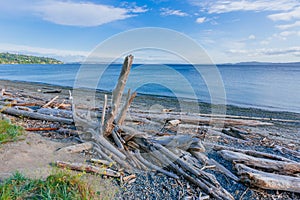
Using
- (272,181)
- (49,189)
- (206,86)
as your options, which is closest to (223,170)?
(272,181)

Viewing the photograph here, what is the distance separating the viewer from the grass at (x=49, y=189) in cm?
317

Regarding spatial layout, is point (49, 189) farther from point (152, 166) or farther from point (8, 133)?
point (8, 133)

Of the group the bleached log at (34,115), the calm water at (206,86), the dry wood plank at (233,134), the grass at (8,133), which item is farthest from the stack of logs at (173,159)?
the calm water at (206,86)

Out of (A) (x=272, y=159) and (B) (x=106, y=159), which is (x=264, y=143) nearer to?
(A) (x=272, y=159)

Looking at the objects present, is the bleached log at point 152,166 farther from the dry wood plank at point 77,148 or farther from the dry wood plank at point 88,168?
the dry wood plank at point 77,148

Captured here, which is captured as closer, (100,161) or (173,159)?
(100,161)

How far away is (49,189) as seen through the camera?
3271 millimetres

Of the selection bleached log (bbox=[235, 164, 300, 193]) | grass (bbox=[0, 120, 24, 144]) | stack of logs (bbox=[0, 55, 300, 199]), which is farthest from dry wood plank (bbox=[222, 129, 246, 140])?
grass (bbox=[0, 120, 24, 144])

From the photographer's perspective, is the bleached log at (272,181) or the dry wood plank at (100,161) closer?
the bleached log at (272,181)

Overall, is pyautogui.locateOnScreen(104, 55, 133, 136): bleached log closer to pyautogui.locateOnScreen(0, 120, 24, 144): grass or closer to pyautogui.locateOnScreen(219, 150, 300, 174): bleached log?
pyautogui.locateOnScreen(0, 120, 24, 144): grass

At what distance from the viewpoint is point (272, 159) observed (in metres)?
6.16

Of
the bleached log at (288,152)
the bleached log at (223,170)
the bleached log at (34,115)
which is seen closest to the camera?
the bleached log at (223,170)

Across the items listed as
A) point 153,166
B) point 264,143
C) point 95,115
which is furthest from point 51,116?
point 264,143

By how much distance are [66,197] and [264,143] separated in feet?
25.4
